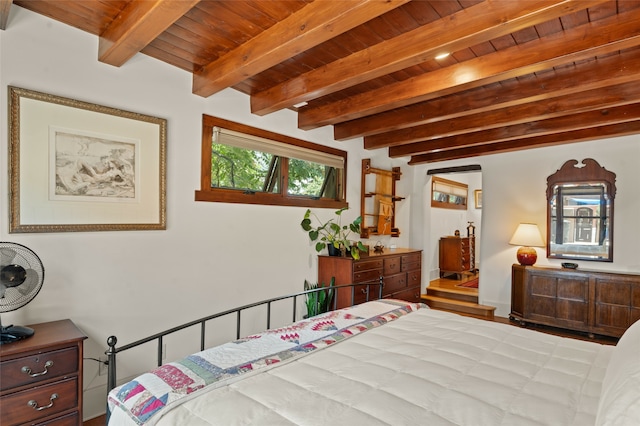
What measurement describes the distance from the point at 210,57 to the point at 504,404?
2605 mm

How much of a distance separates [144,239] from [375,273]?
7.85 ft

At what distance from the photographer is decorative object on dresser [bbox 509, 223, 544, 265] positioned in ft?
14.3

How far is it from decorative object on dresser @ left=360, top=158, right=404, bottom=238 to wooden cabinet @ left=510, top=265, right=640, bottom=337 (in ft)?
5.82

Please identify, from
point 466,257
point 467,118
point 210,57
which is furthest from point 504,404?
point 466,257

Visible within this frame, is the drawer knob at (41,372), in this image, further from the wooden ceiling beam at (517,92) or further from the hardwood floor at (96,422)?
the wooden ceiling beam at (517,92)

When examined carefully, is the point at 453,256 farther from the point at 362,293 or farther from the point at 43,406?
the point at 43,406

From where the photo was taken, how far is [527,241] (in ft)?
14.4

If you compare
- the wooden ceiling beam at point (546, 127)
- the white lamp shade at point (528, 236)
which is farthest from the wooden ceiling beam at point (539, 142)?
the white lamp shade at point (528, 236)

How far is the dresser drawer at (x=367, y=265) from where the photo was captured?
3602 millimetres

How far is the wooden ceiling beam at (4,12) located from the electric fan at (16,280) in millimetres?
1184

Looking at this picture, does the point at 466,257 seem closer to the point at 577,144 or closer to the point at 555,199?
the point at 555,199

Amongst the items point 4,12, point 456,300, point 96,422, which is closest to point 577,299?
point 456,300

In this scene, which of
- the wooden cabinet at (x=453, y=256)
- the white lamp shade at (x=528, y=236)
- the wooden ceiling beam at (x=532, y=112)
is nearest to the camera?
the wooden ceiling beam at (x=532, y=112)

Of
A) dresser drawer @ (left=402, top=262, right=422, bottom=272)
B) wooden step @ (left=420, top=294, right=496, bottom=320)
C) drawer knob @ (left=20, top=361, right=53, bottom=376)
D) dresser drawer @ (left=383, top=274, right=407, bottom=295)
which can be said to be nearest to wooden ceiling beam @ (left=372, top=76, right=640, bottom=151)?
dresser drawer @ (left=402, top=262, right=422, bottom=272)
